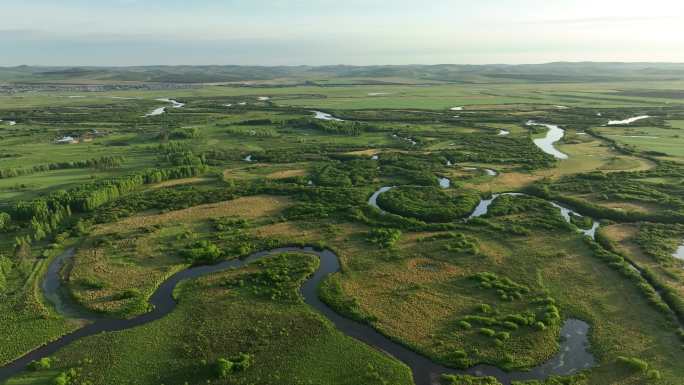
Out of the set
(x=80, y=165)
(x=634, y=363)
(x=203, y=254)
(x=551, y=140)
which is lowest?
(x=634, y=363)

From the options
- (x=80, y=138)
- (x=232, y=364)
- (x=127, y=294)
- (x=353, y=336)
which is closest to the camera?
(x=232, y=364)

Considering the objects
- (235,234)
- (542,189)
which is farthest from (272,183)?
(542,189)

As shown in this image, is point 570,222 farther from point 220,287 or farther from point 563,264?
point 220,287

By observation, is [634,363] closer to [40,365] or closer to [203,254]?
[203,254]

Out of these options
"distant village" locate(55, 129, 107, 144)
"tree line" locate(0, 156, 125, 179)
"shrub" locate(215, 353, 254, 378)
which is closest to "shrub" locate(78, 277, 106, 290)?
"shrub" locate(215, 353, 254, 378)

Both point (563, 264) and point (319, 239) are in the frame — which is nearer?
point (563, 264)

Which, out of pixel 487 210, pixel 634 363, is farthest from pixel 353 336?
pixel 487 210

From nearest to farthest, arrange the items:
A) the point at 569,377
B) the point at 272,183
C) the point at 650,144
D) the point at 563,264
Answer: the point at 569,377 < the point at 563,264 < the point at 272,183 < the point at 650,144

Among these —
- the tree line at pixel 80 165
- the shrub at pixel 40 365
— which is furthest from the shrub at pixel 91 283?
the tree line at pixel 80 165
